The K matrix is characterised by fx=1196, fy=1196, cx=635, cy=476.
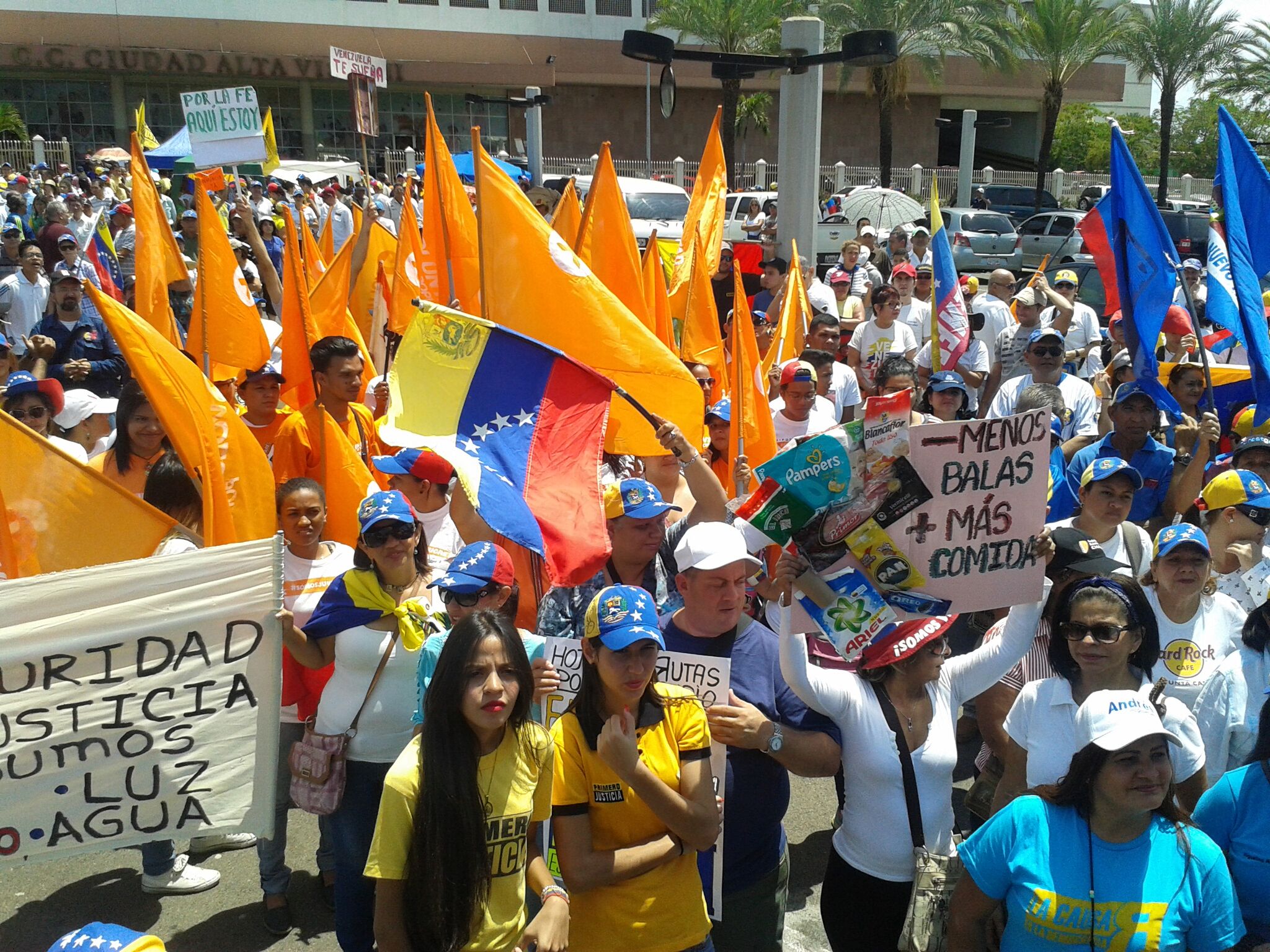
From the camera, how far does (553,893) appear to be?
2809 mm

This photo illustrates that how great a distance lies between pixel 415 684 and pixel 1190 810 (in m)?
2.27

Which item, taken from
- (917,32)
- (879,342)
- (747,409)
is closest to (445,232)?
(747,409)

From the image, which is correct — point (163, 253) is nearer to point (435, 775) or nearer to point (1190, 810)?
point (435, 775)

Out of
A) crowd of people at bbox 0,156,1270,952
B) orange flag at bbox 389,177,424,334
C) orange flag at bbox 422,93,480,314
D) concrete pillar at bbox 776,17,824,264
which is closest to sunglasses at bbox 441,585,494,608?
crowd of people at bbox 0,156,1270,952

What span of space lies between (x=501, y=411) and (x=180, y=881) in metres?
2.06

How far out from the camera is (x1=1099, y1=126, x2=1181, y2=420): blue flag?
20.0ft

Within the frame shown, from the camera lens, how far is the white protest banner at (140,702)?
3.22 metres

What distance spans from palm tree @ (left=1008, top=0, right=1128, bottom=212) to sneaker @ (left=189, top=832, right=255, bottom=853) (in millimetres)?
36491

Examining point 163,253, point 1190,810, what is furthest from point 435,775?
point 163,253

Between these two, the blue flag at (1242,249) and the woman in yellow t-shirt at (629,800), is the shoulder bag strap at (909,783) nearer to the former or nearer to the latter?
the woman in yellow t-shirt at (629,800)

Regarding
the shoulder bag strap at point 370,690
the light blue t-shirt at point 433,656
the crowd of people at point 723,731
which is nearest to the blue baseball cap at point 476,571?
the crowd of people at point 723,731

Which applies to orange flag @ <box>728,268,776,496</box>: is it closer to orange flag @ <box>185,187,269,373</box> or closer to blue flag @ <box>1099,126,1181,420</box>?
blue flag @ <box>1099,126,1181,420</box>

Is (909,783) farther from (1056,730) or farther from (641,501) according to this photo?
(641,501)

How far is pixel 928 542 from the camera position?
11.0 feet
